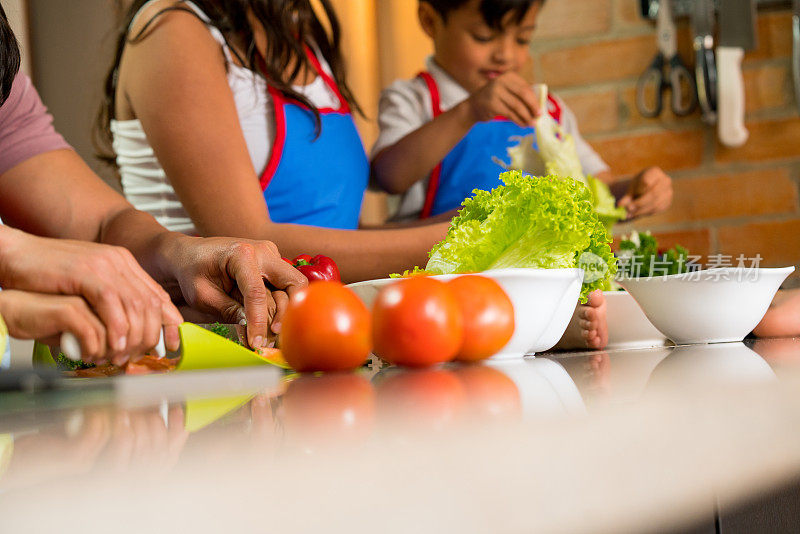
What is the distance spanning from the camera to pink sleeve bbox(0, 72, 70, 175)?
1177 millimetres

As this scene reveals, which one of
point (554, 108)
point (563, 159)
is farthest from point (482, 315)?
point (554, 108)

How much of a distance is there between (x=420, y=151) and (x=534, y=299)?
1026 millimetres

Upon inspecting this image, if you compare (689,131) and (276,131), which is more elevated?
(276,131)

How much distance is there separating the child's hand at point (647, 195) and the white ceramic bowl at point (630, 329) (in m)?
0.90

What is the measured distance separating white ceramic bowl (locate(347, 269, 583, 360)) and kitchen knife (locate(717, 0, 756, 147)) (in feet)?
5.63

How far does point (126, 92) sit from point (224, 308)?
60cm

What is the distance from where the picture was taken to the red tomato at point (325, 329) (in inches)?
25.3

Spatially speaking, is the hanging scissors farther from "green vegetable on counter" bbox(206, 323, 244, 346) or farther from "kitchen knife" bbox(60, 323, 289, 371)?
"kitchen knife" bbox(60, 323, 289, 371)

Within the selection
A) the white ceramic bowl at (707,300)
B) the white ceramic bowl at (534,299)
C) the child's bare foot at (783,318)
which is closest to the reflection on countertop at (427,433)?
the white ceramic bowl at (534,299)

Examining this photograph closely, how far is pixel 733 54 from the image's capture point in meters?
2.28

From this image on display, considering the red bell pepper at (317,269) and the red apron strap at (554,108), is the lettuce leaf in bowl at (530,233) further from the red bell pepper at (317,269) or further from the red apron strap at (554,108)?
the red apron strap at (554,108)

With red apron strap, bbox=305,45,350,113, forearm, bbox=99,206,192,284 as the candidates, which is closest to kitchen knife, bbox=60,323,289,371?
forearm, bbox=99,206,192,284

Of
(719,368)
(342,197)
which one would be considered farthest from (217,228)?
(719,368)

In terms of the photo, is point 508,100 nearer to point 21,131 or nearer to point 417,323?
point 21,131
